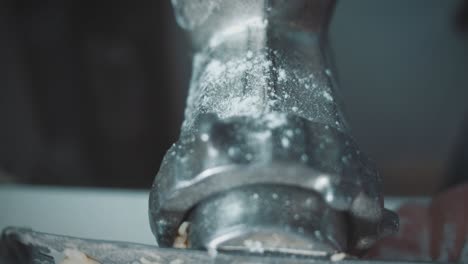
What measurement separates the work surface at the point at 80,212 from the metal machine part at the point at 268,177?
0.25 metres

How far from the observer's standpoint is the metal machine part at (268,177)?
271 mm

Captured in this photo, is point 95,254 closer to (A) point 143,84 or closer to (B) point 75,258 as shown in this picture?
(B) point 75,258

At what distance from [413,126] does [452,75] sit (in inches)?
5.8

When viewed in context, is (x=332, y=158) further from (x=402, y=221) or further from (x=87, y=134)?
(x=87, y=134)

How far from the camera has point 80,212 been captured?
588 mm

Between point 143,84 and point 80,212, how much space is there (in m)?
0.52

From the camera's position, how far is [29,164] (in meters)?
1.01

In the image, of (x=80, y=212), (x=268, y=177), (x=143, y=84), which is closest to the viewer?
(x=268, y=177)

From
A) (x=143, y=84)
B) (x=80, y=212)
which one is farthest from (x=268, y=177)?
(x=143, y=84)

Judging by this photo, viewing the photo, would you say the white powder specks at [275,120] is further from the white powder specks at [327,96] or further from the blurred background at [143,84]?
the blurred background at [143,84]

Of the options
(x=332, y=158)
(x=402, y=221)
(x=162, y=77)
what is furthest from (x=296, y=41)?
(x=162, y=77)

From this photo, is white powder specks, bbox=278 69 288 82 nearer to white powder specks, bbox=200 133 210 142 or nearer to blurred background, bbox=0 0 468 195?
white powder specks, bbox=200 133 210 142

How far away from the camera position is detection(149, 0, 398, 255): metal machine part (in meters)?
0.27

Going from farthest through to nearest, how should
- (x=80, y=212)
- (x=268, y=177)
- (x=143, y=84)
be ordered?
(x=143, y=84) < (x=80, y=212) < (x=268, y=177)
